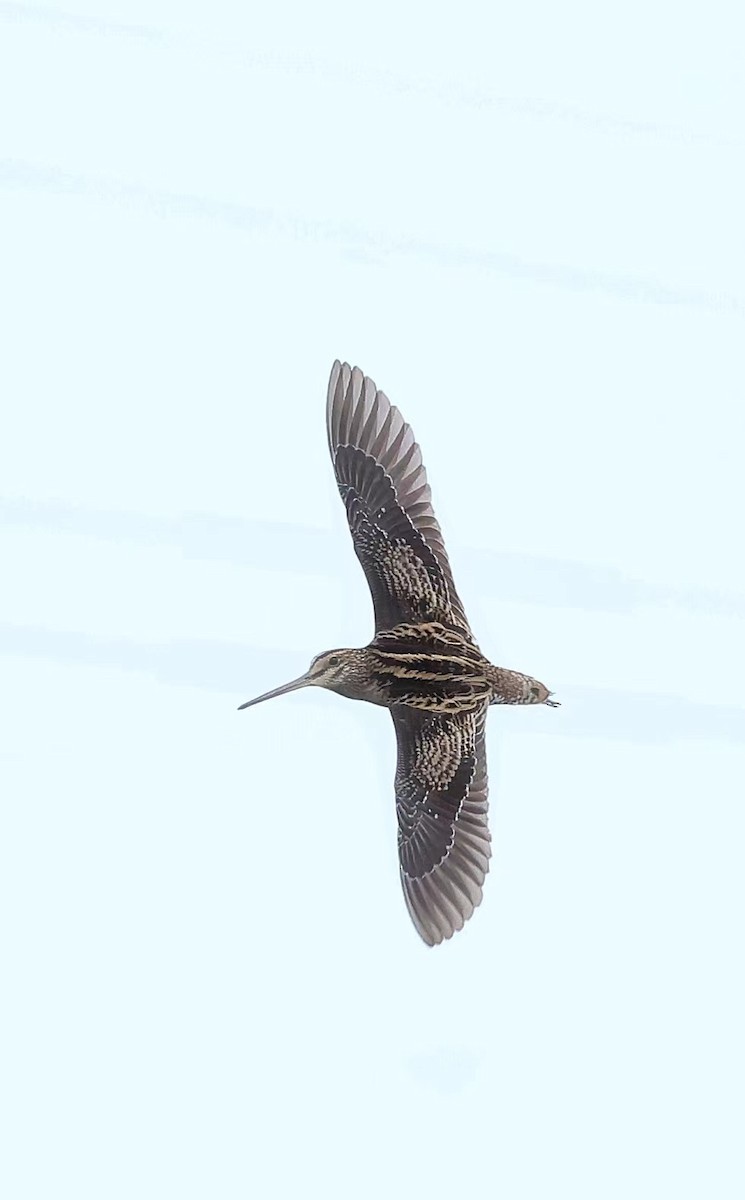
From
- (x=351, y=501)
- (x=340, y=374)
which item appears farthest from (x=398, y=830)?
(x=340, y=374)

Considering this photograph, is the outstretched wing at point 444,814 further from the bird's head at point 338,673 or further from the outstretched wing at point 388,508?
the outstretched wing at point 388,508

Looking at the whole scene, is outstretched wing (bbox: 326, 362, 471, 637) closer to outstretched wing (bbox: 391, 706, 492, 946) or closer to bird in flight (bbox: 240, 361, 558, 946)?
bird in flight (bbox: 240, 361, 558, 946)

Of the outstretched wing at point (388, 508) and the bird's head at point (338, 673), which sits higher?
the outstretched wing at point (388, 508)

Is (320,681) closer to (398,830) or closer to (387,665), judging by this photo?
(387,665)

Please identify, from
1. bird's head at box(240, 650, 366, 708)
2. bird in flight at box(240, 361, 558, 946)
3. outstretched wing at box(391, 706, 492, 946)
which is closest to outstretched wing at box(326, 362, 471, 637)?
bird in flight at box(240, 361, 558, 946)

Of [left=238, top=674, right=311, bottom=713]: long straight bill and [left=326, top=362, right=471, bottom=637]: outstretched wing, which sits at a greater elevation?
[left=326, top=362, right=471, bottom=637]: outstretched wing

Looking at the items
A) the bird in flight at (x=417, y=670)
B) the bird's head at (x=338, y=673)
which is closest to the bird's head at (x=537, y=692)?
the bird in flight at (x=417, y=670)
